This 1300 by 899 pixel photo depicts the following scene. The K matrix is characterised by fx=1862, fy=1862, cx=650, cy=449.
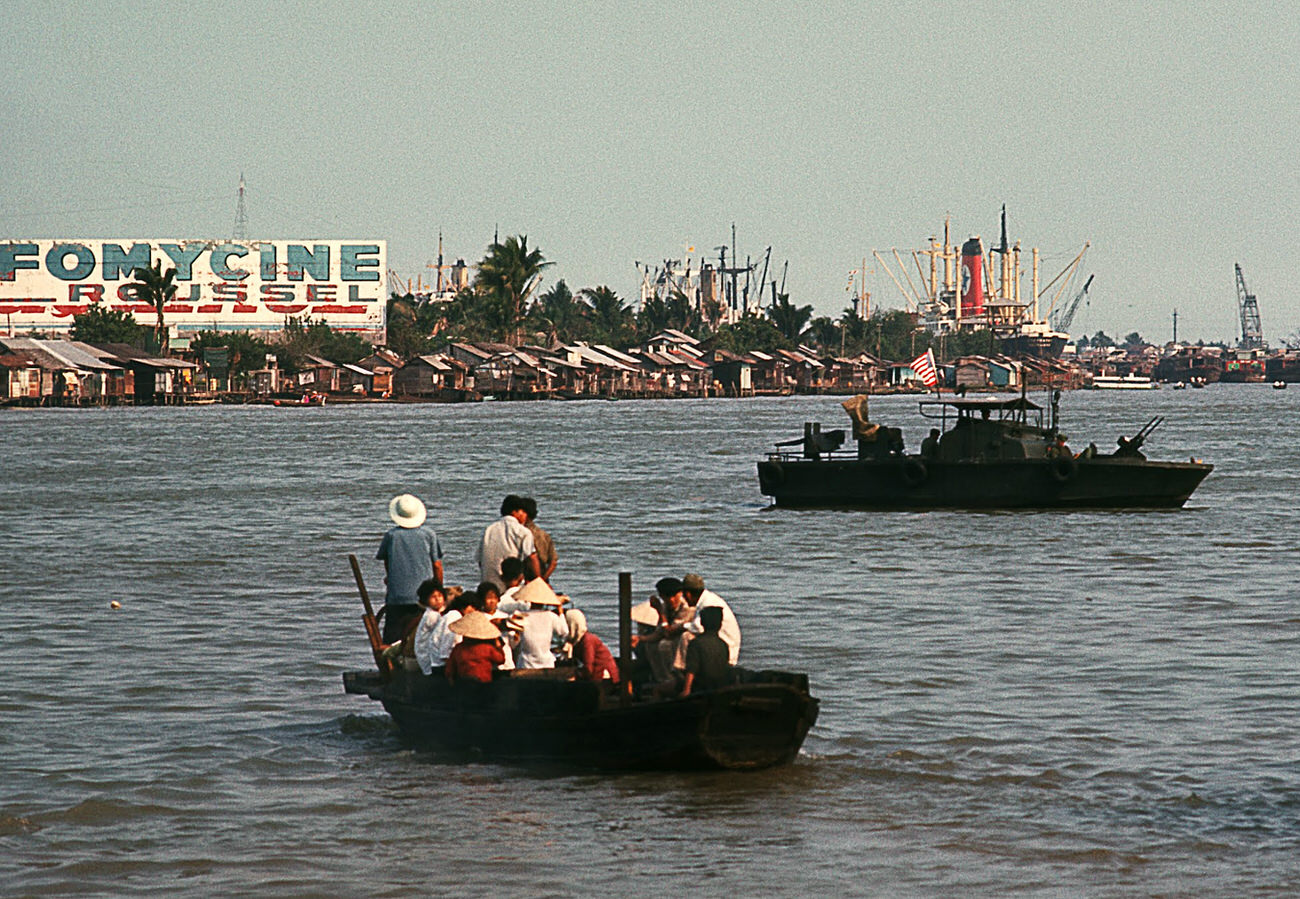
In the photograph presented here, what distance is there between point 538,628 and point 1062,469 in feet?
103

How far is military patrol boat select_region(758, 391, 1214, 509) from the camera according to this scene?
44875mm

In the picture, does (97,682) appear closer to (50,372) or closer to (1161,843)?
(1161,843)

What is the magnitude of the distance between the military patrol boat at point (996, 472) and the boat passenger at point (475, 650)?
29589 mm

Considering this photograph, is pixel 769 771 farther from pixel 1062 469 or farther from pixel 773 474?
pixel 773 474

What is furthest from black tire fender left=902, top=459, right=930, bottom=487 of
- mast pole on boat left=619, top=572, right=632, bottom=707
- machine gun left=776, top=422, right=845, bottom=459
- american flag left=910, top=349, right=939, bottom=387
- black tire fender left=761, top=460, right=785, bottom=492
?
mast pole on boat left=619, top=572, right=632, bottom=707

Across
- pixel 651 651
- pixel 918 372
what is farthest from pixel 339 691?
pixel 918 372

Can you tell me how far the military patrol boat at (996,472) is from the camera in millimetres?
44875

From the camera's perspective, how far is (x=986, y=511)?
151ft

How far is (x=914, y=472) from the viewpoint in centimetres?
→ 4575

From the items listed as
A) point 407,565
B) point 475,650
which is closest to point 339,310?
point 407,565

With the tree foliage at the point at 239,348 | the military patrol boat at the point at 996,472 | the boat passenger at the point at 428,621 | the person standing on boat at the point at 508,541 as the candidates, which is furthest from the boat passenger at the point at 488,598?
the tree foliage at the point at 239,348

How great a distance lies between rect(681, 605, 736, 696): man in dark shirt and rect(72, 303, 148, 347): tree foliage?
156m

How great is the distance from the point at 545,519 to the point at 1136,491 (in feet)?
48.3

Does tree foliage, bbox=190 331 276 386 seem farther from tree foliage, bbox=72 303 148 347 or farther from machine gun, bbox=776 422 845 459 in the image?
machine gun, bbox=776 422 845 459
